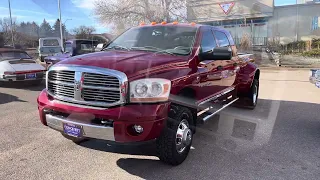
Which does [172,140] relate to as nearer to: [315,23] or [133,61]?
[133,61]

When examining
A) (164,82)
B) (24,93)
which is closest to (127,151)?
(164,82)

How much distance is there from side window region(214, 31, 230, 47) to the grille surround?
9.37ft

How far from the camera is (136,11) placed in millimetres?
25859

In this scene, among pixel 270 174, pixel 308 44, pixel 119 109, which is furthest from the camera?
pixel 308 44

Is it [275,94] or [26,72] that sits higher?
[26,72]

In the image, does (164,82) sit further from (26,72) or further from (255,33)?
(255,33)

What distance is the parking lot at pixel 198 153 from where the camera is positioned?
3725mm

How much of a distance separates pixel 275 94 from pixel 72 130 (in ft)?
25.0

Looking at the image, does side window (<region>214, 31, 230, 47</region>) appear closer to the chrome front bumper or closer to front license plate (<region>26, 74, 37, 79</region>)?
the chrome front bumper

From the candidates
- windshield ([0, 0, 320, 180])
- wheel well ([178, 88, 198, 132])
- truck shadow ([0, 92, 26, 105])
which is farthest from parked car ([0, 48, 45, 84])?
wheel well ([178, 88, 198, 132])

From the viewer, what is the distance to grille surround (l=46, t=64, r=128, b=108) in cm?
343

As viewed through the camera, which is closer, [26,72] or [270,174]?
[270,174]

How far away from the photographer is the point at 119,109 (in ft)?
11.2

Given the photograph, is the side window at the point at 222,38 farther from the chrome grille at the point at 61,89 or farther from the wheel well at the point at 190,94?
the chrome grille at the point at 61,89
